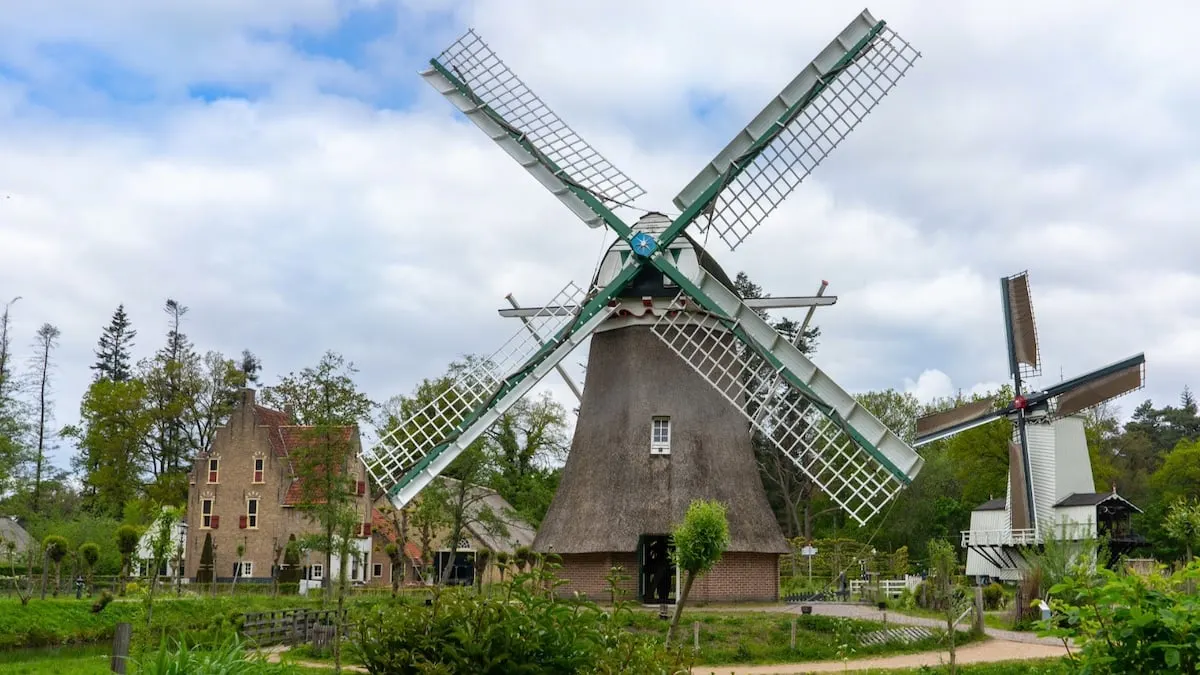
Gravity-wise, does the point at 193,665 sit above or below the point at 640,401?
below

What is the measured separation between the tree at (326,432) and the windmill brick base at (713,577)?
15.4 feet

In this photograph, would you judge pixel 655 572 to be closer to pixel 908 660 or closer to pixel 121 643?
pixel 908 660

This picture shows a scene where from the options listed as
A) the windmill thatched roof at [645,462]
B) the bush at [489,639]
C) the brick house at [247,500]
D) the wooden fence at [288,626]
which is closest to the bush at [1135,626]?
the bush at [489,639]

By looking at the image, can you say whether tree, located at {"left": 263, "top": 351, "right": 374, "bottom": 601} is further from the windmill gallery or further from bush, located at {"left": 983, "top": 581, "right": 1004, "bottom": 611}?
bush, located at {"left": 983, "top": 581, "right": 1004, "bottom": 611}

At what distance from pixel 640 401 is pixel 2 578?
928 inches

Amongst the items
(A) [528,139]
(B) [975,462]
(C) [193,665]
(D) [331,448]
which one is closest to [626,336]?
(A) [528,139]

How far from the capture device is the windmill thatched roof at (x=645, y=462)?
2236 centimetres

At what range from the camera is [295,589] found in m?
39.2

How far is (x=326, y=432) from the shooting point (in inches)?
833

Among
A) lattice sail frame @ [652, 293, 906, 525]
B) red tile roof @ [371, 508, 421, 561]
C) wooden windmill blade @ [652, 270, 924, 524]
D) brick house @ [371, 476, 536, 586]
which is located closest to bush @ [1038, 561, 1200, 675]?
wooden windmill blade @ [652, 270, 924, 524]

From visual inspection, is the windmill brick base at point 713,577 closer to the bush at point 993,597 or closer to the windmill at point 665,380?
the windmill at point 665,380

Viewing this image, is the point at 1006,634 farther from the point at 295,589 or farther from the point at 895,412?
the point at 895,412

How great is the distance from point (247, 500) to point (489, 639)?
4217 cm

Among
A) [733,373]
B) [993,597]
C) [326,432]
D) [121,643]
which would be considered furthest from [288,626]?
[993,597]
